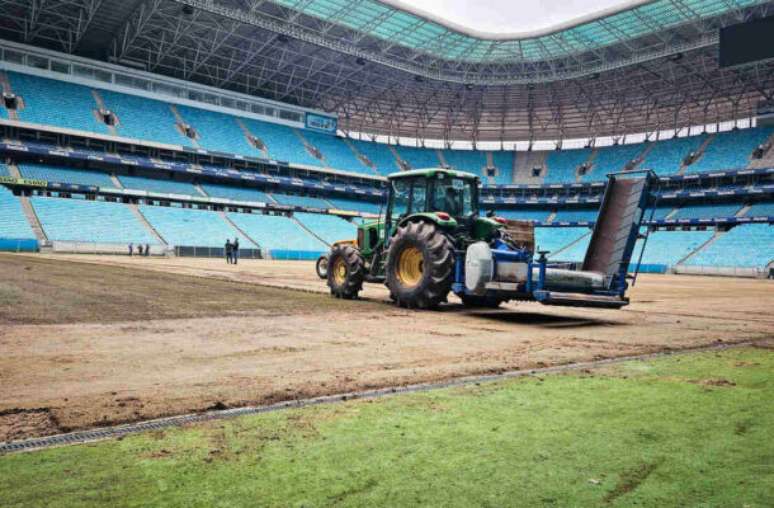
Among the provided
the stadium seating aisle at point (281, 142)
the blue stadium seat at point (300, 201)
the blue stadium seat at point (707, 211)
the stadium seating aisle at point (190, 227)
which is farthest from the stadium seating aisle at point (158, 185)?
the blue stadium seat at point (707, 211)

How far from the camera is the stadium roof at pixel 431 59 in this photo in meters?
42.1

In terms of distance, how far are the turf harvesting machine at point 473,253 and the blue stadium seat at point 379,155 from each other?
185 feet

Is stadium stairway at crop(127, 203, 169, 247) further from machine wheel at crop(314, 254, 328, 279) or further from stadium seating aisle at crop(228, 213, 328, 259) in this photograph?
machine wheel at crop(314, 254, 328, 279)

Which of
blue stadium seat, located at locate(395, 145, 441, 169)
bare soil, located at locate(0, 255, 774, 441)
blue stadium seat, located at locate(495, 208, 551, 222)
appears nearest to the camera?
bare soil, located at locate(0, 255, 774, 441)

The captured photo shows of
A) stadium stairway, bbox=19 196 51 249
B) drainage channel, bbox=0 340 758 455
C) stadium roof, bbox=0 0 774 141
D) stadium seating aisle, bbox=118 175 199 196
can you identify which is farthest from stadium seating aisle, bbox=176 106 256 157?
drainage channel, bbox=0 340 758 455

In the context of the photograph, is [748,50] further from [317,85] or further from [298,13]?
→ [317,85]

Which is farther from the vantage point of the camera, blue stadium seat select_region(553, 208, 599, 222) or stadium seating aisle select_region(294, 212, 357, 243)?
blue stadium seat select_region(553, 208, 599, 222)

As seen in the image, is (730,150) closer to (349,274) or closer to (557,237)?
(557,237)

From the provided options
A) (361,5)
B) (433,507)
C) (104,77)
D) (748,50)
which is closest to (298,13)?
(361,5)

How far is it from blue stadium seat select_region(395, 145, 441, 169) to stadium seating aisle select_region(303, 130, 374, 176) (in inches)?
216

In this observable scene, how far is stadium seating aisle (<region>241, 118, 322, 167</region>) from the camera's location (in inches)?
2395

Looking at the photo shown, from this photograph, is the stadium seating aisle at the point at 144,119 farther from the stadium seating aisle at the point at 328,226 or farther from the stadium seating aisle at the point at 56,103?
the stadium seating aisle at the point at 328,226

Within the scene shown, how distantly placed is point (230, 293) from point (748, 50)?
1368cm

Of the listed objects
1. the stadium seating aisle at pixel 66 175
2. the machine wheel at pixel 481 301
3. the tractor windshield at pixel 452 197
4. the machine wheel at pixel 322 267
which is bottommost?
the machine wheel at pixel 481 301
